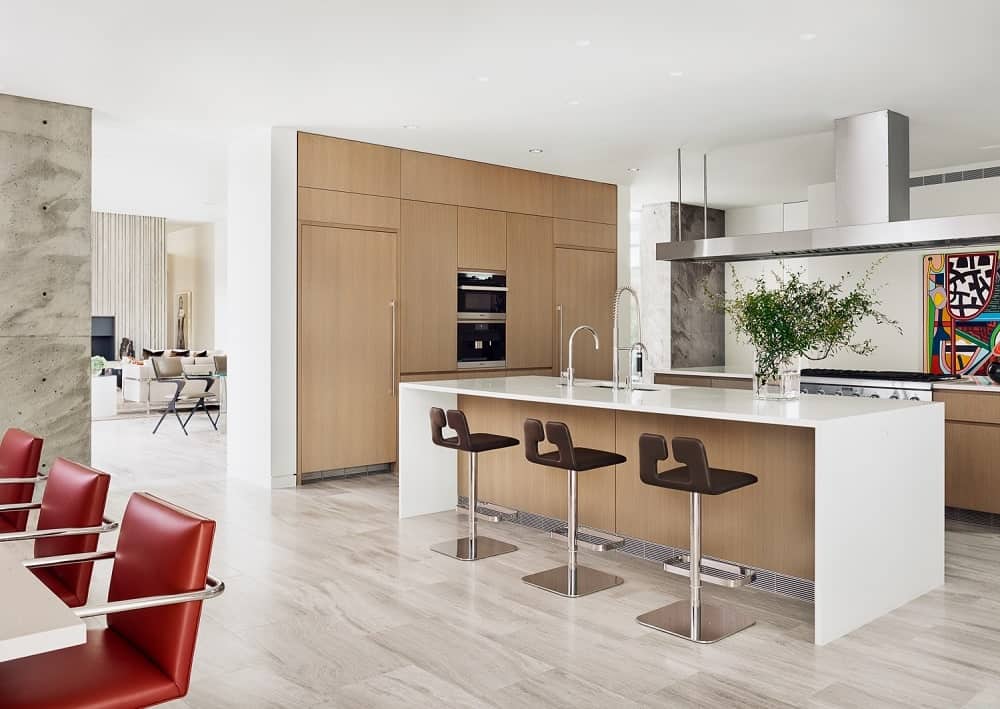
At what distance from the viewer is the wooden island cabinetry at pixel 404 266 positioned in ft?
21.1

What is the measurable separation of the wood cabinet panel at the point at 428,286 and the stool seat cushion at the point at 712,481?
3.84 m

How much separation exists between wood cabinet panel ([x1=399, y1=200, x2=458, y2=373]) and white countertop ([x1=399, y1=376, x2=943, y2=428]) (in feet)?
6.29

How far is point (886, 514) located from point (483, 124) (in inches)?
154

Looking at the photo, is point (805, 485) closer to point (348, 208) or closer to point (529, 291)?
point (348, 208)

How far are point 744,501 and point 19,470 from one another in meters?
3.09

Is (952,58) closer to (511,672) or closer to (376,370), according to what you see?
(511,672)

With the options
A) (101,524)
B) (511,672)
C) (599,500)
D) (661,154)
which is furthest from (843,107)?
(101,524)

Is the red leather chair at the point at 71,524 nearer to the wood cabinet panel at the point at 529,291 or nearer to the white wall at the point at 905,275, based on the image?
the wood cabinet panel at the point at 529,291

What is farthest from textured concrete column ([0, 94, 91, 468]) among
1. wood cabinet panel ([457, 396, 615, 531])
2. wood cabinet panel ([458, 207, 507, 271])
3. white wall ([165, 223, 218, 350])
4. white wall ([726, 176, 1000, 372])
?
white wall ([165, 223, 218, 350])

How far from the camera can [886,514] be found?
3.53 m

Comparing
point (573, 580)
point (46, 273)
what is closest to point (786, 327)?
point (573, 580)

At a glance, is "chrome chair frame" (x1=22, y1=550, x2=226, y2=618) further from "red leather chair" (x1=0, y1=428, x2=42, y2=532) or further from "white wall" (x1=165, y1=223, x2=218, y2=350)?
"white wall" (x1=165, y1=223, x2=218, y2=350)

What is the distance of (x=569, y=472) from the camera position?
4035 mm

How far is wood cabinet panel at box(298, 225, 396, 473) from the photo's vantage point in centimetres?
640
